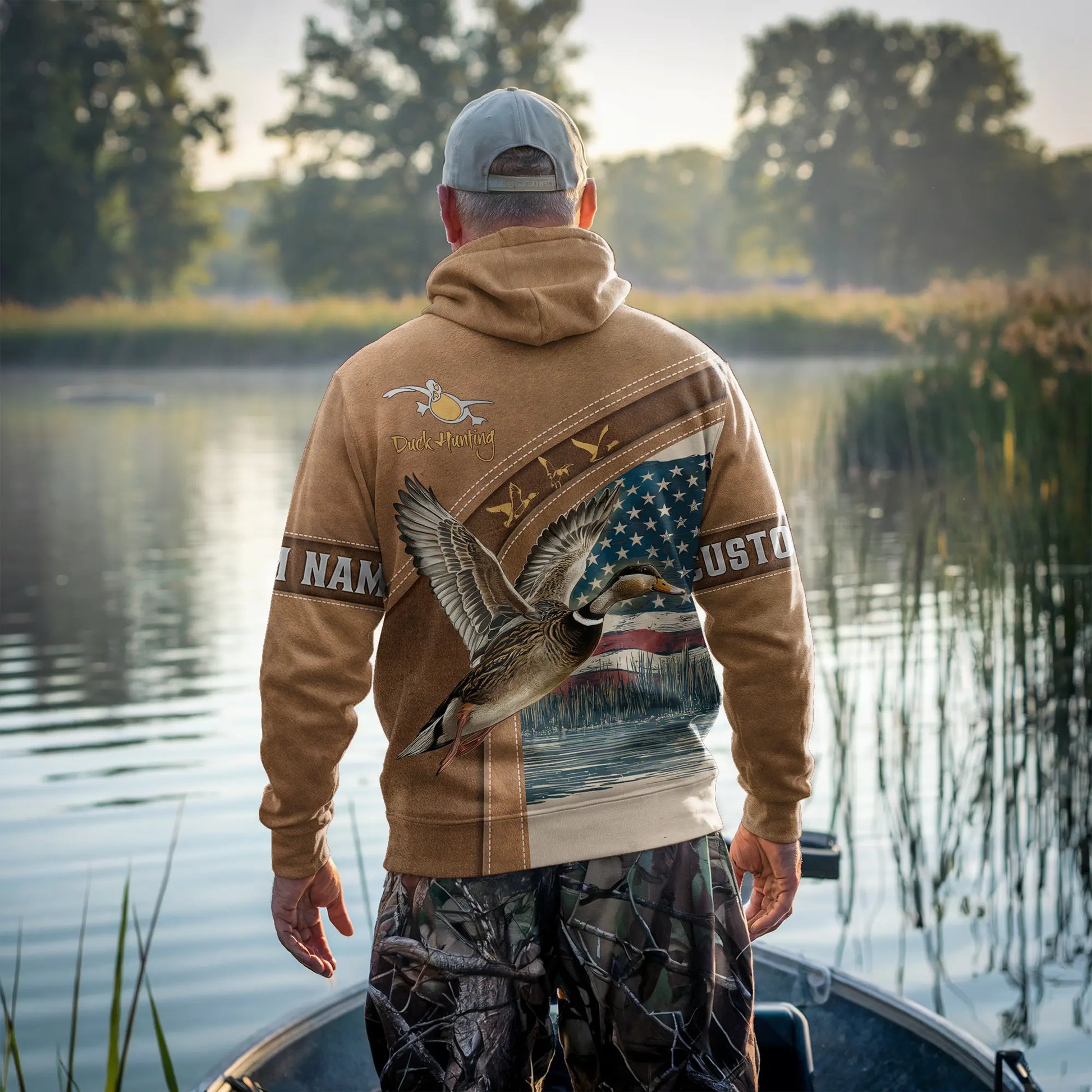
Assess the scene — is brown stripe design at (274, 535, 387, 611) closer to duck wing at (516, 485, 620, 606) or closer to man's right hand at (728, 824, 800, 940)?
duck wing at (516, 485, 620, 606)

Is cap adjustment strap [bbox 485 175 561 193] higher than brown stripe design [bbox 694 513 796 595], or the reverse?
cap adjustment strap [bbox 485 175 561 193]

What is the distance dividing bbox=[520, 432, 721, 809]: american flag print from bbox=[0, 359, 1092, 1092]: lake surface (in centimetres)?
→ 171

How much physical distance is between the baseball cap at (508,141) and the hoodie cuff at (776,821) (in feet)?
2.24

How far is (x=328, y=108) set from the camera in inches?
1036

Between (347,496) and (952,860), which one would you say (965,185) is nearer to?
(952,860)

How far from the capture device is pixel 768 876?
59.3 inches

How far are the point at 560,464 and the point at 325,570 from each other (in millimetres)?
256

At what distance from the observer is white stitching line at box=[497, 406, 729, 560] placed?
4.36ft

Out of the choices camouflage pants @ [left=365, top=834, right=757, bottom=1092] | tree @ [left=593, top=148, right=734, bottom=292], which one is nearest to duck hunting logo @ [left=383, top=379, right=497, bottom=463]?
camouflage pants @ [left=365, top=834, right=757, bottom=1092]

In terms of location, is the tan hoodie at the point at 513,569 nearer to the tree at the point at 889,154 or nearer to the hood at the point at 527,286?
the hood at the point at 527,286

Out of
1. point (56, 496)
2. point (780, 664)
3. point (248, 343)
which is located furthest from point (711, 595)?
point (248, 343)

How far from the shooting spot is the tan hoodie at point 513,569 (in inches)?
51.8

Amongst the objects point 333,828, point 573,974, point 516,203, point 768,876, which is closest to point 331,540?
point 516,203

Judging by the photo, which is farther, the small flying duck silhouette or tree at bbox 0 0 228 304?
tree at bbox 0 0 228 304
